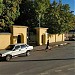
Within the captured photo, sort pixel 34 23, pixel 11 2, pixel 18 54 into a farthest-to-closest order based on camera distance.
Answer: pixel 34 23, pixel 11 2, pixel 18 54

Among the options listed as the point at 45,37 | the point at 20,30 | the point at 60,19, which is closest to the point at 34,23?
the point at 45,37

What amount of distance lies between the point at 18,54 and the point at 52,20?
32.1 metres

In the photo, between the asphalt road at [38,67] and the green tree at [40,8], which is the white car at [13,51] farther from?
the green tree at [40,8]

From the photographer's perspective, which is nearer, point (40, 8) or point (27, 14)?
point (40, 8)

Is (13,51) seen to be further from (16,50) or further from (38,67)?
(38,67)

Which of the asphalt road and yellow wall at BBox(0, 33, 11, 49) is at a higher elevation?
yellow wall at BBox(0, 33, 11, 49)

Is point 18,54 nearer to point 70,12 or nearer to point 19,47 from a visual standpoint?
point 19,47

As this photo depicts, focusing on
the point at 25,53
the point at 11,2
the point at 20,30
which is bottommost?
the point at 25,53

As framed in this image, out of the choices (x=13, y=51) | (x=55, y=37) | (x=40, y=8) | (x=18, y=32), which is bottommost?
(x=13, y=51)

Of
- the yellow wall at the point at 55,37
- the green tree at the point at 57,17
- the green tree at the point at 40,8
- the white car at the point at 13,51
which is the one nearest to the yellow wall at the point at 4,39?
the white car at the point at 13,51

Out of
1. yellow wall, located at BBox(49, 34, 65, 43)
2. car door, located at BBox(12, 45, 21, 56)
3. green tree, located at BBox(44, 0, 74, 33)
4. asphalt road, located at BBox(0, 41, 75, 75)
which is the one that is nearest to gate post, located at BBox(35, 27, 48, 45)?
green tree, located at BBox(44, 0, 74, 33)

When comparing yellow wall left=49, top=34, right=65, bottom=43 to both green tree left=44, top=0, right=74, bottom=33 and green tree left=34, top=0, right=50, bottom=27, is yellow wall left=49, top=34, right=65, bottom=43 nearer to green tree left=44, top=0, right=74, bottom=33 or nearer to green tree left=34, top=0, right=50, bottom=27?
green tree left=44, top=0, right=74, bottom=33

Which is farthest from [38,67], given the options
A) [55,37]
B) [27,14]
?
[55,37]

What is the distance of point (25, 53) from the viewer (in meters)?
29.2
